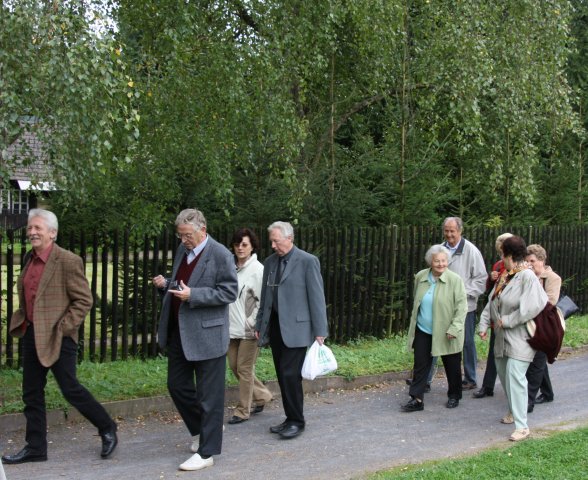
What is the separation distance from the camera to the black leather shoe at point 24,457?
20.4 feet

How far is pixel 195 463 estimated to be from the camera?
6.13 meters

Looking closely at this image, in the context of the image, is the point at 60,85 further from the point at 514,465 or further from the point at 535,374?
the point at 535,374

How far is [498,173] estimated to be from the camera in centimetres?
1378

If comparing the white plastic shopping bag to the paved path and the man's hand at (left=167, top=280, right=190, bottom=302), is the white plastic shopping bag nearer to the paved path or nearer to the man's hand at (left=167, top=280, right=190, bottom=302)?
the paved path

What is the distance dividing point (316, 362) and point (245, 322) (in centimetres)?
96

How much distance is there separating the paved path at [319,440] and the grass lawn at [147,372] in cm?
38

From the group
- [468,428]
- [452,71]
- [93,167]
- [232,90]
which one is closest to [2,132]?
[93,167]

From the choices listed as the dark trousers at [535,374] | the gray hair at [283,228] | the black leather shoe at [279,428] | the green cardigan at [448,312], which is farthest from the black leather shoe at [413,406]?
the gray hair at [283,228]

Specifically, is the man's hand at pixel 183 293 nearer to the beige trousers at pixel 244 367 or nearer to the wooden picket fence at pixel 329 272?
the beige trousers at pixel 244 367

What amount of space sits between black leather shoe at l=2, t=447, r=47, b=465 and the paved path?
0.19 ft

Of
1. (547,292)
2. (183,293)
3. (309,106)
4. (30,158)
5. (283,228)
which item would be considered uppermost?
(309,106)

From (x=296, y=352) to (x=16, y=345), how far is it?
4183mm

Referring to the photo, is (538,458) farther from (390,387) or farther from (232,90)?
(232,90)

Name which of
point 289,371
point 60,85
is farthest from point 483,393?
point 60,85
